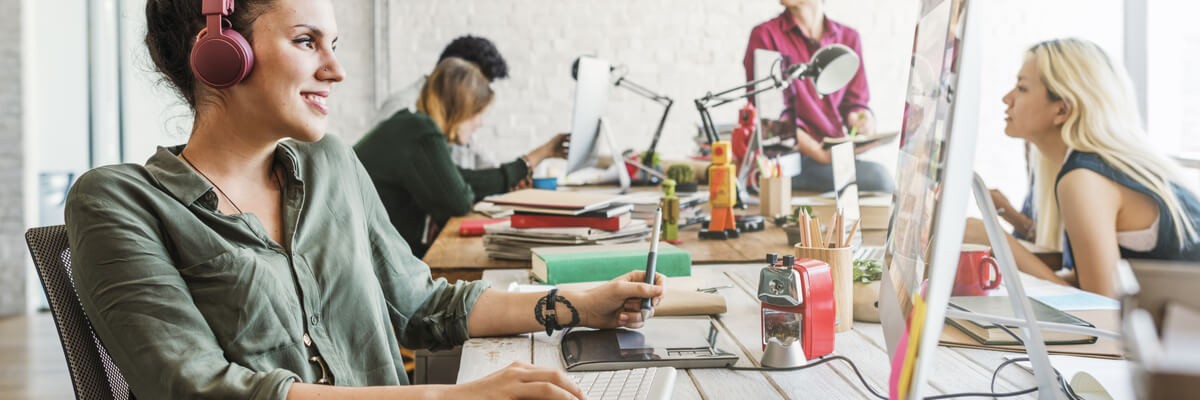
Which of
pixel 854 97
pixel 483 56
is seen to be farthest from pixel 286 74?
pixel 854 97

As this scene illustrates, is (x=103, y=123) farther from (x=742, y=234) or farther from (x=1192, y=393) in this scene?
(x=1192, y=393)

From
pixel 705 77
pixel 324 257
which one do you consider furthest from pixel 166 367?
pixel 705 77

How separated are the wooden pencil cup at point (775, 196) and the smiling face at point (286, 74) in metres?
1.65

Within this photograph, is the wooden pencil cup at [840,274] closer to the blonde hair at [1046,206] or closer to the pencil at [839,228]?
the pencil at [839,228]

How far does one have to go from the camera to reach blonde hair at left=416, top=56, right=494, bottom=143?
128 inches

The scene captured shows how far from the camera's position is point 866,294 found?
133cm

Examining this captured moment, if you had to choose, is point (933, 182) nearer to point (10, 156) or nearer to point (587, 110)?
point (587, 110)

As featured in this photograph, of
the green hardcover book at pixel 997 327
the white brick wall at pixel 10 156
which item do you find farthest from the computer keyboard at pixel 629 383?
the white brick wall at pixel 10 156

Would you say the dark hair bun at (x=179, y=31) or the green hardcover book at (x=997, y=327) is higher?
the dark hair bun at (x=179, y=31)

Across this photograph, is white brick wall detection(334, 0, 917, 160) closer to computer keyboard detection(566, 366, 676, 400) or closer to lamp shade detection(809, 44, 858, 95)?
lamp shade detection(809, 44, 858, 95)

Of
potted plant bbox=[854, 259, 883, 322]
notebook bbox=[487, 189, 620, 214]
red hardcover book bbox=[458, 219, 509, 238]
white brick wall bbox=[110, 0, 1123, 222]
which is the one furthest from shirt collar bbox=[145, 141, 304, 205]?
white brick wall bbox=[110, 0, 1123, 222]

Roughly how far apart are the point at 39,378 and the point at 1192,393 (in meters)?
3.71

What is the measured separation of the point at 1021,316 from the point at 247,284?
83 centimetres

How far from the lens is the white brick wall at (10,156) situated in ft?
14.0
